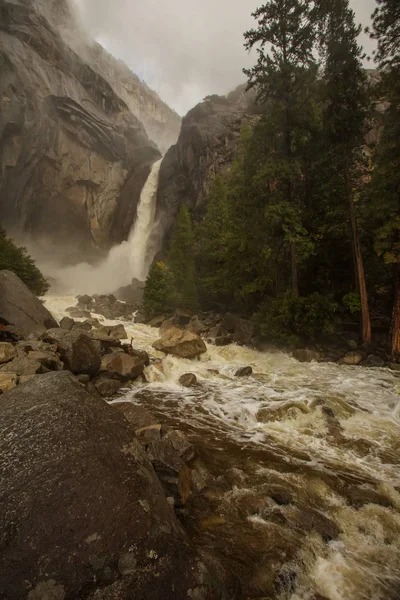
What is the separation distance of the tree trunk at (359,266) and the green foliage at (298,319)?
1324 mm

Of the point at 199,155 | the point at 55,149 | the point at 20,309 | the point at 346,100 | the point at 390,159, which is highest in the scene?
the point at 55,149

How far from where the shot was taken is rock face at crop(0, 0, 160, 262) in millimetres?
38188

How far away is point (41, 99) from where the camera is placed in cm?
4003

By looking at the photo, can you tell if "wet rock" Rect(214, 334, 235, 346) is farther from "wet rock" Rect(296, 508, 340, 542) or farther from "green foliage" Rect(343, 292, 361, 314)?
"wet rock" Rect(296, 508, 340, 542)

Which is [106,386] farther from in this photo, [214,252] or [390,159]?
[214,252]

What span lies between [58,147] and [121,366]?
41.9 metres

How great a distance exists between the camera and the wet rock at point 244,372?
12862 millimetres

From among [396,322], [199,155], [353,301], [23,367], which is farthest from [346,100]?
[199,155]

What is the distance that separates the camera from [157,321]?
22859mm

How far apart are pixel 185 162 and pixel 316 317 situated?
124ft

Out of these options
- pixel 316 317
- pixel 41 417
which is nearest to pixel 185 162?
pixel 316 317

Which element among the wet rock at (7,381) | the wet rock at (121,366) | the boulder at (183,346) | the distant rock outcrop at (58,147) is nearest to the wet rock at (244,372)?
the boulder at (183,346)

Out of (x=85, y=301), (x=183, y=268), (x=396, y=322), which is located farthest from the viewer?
(x=85, y=301)

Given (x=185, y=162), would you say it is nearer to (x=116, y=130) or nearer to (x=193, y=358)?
(x=116, y=130)
